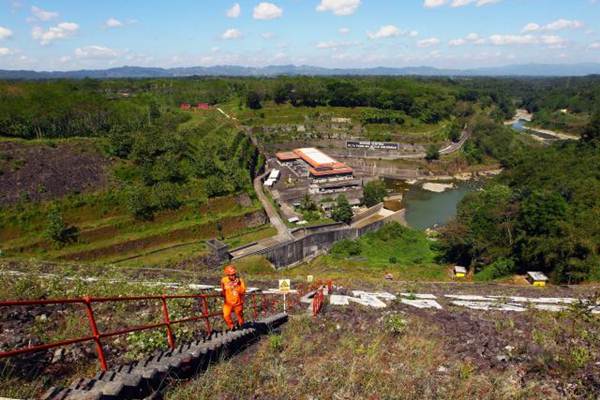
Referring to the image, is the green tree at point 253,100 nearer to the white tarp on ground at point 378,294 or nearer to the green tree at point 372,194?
the green tree at point 372,194

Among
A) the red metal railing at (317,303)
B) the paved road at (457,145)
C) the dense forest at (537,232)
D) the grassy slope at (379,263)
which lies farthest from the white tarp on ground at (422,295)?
the paved road at (457,145)

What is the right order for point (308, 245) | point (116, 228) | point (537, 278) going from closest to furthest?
point (537, 278) → point (116, 228) → point (308, 245)

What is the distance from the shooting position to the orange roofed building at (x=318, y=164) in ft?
132

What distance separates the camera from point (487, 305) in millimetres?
10500

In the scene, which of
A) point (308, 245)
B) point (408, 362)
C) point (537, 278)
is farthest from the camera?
point (308, 245)

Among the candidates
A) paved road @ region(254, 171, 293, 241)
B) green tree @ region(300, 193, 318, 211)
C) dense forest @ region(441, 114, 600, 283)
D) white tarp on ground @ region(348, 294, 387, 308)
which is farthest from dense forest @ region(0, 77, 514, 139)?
dense forest @ region(441, 114, 600, 283)

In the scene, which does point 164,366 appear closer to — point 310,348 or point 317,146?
point 310,348

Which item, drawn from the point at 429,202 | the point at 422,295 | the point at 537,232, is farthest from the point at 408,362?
the point at 429,202

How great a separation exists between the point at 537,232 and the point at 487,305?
11346mm

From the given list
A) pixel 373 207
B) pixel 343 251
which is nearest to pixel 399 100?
pixel 373 207

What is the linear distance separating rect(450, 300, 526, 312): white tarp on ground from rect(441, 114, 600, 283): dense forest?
839 centimetres

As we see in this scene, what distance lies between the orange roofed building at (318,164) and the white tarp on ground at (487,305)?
96.5 ft

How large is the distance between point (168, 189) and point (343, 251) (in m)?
14.3

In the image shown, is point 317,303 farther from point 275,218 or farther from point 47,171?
point 47,171
